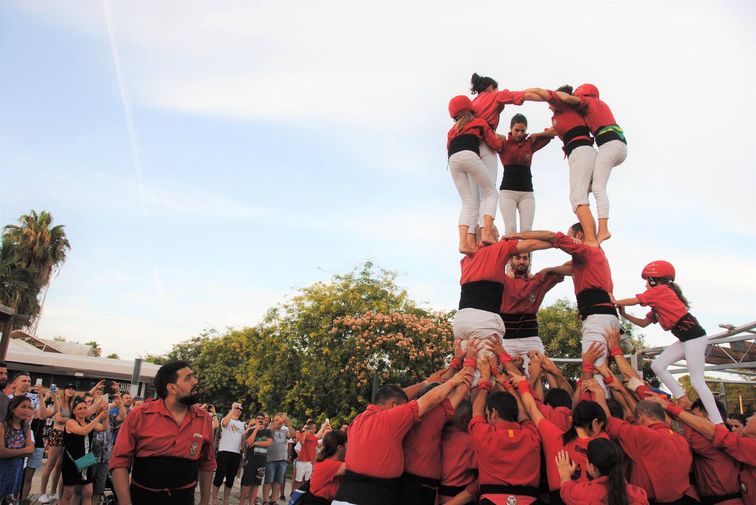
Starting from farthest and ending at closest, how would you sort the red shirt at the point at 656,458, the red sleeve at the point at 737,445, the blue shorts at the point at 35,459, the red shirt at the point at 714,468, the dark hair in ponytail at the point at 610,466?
the blue shorts at the point at 35,459, the red shirt at the point at 714,468, the red sleeve at the point at 737,445, the red shirt at the point at 656,458, the dark hair in ponytail at the point at 610,466

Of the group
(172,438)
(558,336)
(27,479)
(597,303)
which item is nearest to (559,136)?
(597,303)

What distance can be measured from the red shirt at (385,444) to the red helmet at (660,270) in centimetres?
360

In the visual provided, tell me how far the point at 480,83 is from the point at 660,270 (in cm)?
332

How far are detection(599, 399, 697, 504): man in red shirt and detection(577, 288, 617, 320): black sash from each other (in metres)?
2.05

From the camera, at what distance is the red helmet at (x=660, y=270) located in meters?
6.62

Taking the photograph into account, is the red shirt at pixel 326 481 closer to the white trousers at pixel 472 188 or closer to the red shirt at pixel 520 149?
the white trousers at pixel 472 188

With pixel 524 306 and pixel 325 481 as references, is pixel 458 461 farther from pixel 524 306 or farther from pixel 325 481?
pixel 524 306

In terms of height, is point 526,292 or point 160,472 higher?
point 526,292

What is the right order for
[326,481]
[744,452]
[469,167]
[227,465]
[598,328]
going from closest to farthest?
[744,452] → [326,481] → [598,328] → [469,167] → [227,465]

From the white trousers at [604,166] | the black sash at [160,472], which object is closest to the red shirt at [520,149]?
the white trousers at [604,166]

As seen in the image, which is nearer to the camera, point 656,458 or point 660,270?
point 656,458

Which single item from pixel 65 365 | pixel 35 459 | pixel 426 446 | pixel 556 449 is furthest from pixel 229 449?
pixel 65 365

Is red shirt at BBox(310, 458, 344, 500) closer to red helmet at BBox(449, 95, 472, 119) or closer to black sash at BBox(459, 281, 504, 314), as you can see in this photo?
black sash at BBox(459, 281, 504, 314)

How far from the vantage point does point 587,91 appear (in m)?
7.66
